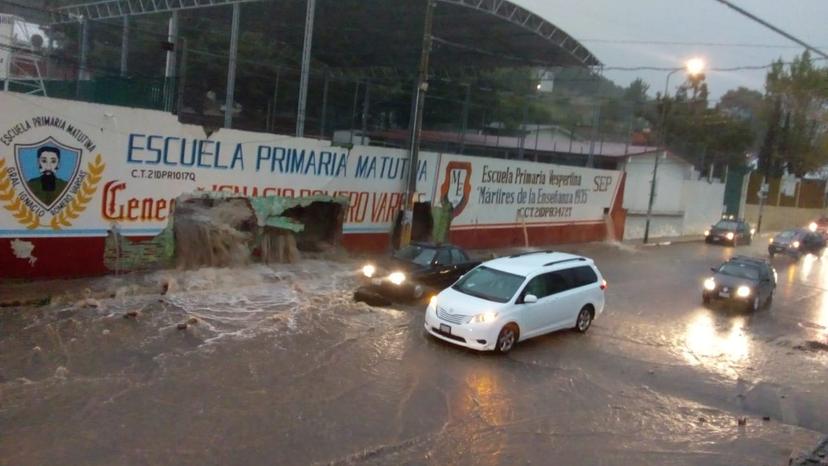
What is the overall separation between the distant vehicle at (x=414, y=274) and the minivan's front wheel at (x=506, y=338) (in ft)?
13.5

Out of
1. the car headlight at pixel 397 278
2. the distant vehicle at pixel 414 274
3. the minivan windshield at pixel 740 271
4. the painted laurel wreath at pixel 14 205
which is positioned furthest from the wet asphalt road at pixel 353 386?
the minivan windshield at pixel 740 271

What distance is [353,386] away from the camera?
35.5ft

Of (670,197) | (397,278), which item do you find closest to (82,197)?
(397,278)

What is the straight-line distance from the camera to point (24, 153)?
15188 mm

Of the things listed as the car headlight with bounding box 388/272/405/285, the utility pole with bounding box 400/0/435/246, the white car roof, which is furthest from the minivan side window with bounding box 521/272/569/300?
the utility pole with bounding box 400/0/435/246

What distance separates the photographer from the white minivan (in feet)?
42.6

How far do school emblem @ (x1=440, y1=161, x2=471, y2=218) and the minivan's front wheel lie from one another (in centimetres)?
1297

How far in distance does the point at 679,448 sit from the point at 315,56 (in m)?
37.2

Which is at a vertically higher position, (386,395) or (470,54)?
(470,54)

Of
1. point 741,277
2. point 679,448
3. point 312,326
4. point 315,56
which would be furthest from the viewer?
point 315,56

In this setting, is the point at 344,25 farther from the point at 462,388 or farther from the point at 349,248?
the point at 462,388

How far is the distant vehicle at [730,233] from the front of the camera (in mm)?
41344

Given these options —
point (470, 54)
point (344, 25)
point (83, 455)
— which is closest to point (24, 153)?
point (83, 455)

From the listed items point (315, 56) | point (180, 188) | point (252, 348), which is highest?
point (315, 56)
